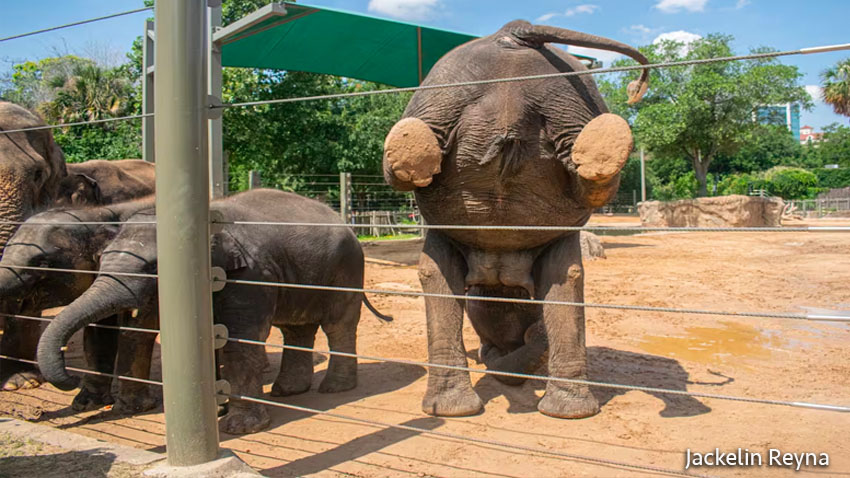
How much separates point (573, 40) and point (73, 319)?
2714mm

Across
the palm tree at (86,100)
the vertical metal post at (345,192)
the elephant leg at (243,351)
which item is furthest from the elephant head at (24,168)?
the palm tree at (86,100)

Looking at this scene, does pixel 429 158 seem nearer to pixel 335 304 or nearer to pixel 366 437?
pixel 366 437

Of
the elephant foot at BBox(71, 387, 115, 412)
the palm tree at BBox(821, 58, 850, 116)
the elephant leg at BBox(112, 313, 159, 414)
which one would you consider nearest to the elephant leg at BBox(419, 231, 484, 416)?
the elephant leg at BBox(112, 313, 159, 414)

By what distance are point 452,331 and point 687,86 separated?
22837mm

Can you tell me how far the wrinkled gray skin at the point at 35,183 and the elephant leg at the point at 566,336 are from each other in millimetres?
3495

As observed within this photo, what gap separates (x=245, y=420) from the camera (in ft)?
11.4

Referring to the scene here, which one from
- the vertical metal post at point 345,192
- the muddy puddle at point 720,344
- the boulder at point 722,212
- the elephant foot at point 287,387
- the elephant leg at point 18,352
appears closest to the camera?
the elephant foot at point 287,387

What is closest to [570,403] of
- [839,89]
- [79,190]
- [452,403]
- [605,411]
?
[605,411]

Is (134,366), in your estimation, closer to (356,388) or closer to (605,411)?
(356,388)

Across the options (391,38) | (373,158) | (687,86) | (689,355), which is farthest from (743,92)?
(689,355)

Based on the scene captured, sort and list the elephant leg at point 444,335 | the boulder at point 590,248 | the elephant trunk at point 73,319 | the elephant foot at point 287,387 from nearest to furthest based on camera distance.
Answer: the elephant trunk at point 73,319
the elephant leg at point 444,335
the elephant foot at point 287,387
the boulder at point 590,248

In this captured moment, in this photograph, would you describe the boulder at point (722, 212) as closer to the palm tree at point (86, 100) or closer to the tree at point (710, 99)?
the tree at point (710, 99)

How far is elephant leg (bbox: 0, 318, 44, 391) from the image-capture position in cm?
439

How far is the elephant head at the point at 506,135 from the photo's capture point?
316cm
